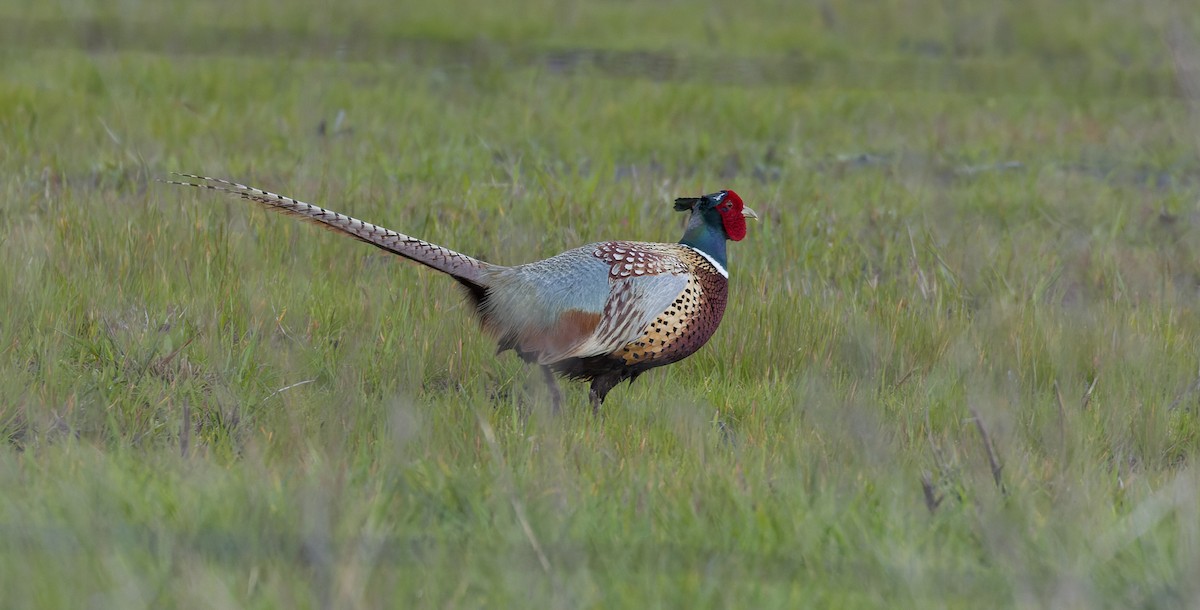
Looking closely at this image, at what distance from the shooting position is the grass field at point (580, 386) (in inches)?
105

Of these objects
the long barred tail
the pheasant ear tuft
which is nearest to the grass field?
the long barred tail

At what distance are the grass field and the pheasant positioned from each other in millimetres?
156

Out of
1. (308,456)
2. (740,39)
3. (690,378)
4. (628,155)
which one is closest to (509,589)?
(308,456)

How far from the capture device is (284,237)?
207 inches

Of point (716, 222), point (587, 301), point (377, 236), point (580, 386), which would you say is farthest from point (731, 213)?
point (377, 236)

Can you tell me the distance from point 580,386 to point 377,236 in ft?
2.86

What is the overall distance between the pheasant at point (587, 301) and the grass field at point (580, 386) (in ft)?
0.51

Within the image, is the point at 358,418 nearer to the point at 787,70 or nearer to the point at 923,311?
the point at 923,311

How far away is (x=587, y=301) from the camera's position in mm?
3953

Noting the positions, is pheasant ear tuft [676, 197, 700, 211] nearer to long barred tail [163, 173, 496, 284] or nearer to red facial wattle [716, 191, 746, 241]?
red facial wattle [716, 191, 746, 241]

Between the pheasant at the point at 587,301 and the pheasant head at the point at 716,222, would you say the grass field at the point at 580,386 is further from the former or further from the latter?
the pheasant head at the point at 716,222

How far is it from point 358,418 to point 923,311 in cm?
222

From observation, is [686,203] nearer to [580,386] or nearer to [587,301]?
[587,301]

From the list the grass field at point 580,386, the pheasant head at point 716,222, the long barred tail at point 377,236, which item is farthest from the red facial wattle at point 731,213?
the long barred tail at point 377,236
